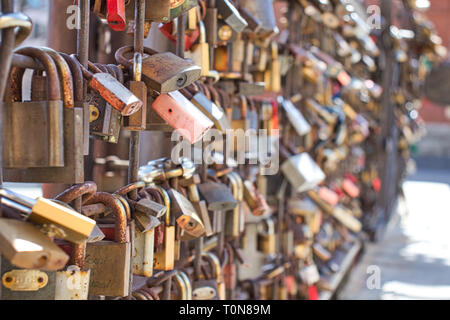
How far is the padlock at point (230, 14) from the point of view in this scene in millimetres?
1684

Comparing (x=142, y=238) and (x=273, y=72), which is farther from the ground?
(x=273, y=72)

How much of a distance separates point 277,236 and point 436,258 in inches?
97.0

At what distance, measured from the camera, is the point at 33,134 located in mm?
933

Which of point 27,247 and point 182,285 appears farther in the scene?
point 182,285

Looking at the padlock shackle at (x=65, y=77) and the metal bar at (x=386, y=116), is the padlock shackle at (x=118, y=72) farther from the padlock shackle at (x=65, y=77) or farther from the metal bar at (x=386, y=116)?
the metal bar at (x=386, y=116)

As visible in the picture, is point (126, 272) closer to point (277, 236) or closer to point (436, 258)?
point (277, 236)

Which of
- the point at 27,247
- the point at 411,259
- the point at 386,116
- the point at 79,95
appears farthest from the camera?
the point at 386,116

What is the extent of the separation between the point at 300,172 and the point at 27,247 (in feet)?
5.68

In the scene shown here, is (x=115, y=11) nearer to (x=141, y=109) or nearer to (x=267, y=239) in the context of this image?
(x=141, y=109)

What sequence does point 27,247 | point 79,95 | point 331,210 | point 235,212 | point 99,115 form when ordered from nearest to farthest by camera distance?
1. point 27,247
2. point 79,95
3. point 99,115
4. point 235,212
5. point 331,210

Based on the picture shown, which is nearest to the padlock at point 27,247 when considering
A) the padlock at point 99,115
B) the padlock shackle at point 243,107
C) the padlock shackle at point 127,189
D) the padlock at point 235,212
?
the padlock at point 99,115

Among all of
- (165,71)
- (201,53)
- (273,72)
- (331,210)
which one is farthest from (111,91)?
(331,210)

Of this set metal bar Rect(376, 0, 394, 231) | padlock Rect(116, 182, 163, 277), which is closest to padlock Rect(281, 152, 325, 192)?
padlock Rect(116, 182, 163, 277)

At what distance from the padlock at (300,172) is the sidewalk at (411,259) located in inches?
51.9
